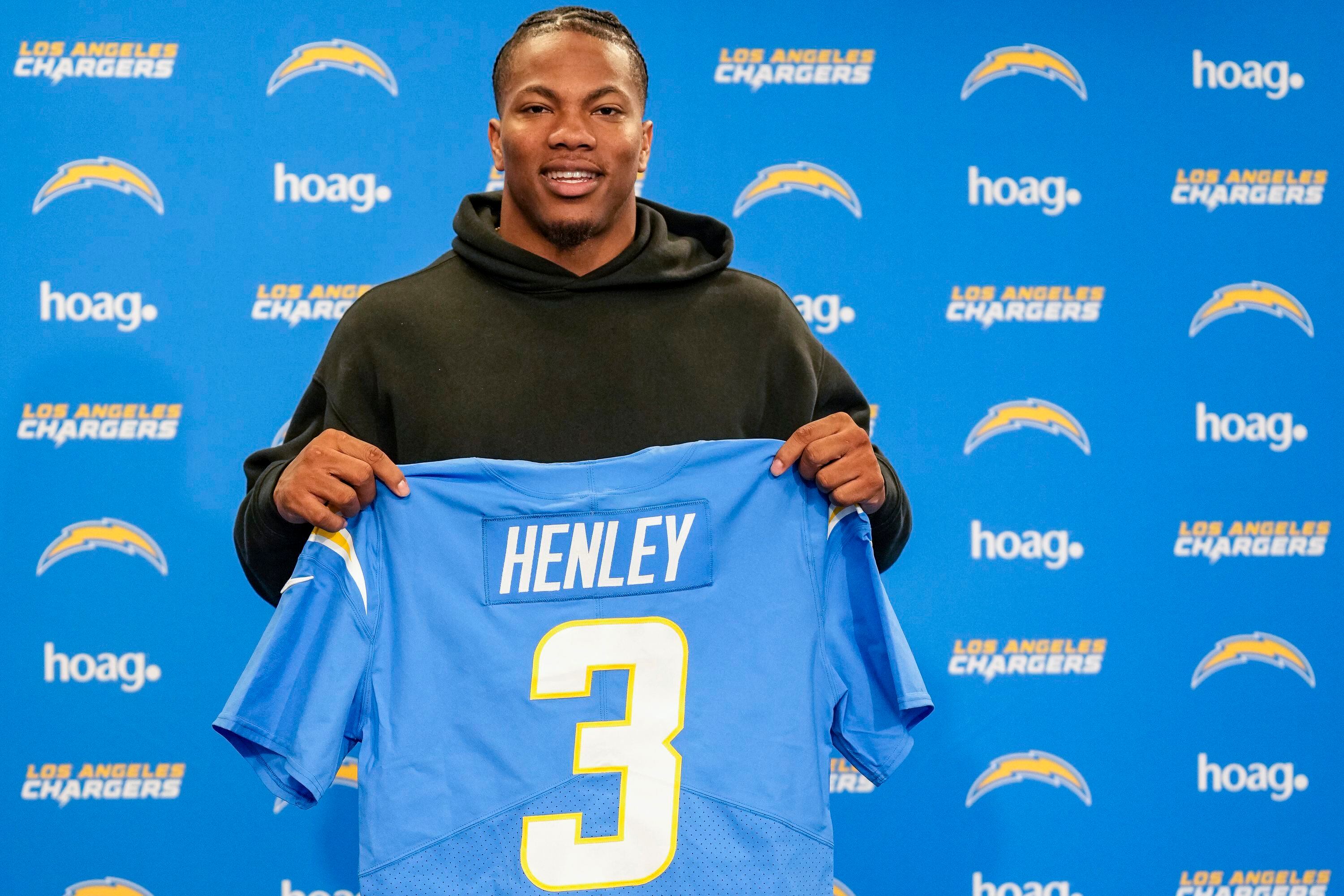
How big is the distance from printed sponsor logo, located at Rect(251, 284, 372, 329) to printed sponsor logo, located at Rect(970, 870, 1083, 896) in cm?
197

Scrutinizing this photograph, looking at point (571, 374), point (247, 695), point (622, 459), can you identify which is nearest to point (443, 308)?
point (571, 374)

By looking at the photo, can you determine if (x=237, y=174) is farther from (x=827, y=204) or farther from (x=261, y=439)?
(x=827, y=204)

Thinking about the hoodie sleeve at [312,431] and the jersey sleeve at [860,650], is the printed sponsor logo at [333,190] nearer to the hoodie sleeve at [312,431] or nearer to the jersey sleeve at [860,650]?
the hoodie sleeve at [312,431]

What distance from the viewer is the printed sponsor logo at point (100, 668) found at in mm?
2484

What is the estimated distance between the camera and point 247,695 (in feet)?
4.52

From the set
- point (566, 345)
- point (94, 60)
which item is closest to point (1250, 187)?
point (566, 345)

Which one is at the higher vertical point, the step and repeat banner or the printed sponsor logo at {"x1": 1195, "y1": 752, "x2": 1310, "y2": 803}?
the step and repeat banner

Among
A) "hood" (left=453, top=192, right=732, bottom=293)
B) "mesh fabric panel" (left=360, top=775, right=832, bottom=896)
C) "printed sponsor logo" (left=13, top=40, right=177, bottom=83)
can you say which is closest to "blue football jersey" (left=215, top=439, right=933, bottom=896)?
"mesh fabric panel" (left=360, top=775, right=832, bottom=896)

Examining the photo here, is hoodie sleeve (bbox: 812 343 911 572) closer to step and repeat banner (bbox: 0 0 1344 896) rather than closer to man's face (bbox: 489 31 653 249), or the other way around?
man's face (bbox: 489 31 653 249)

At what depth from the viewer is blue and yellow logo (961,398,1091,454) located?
2656mm

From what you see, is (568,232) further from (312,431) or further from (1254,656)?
(1254,656)

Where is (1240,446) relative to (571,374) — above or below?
above

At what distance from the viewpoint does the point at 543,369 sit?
1556 millimetres

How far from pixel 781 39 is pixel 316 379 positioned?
1.52 m
